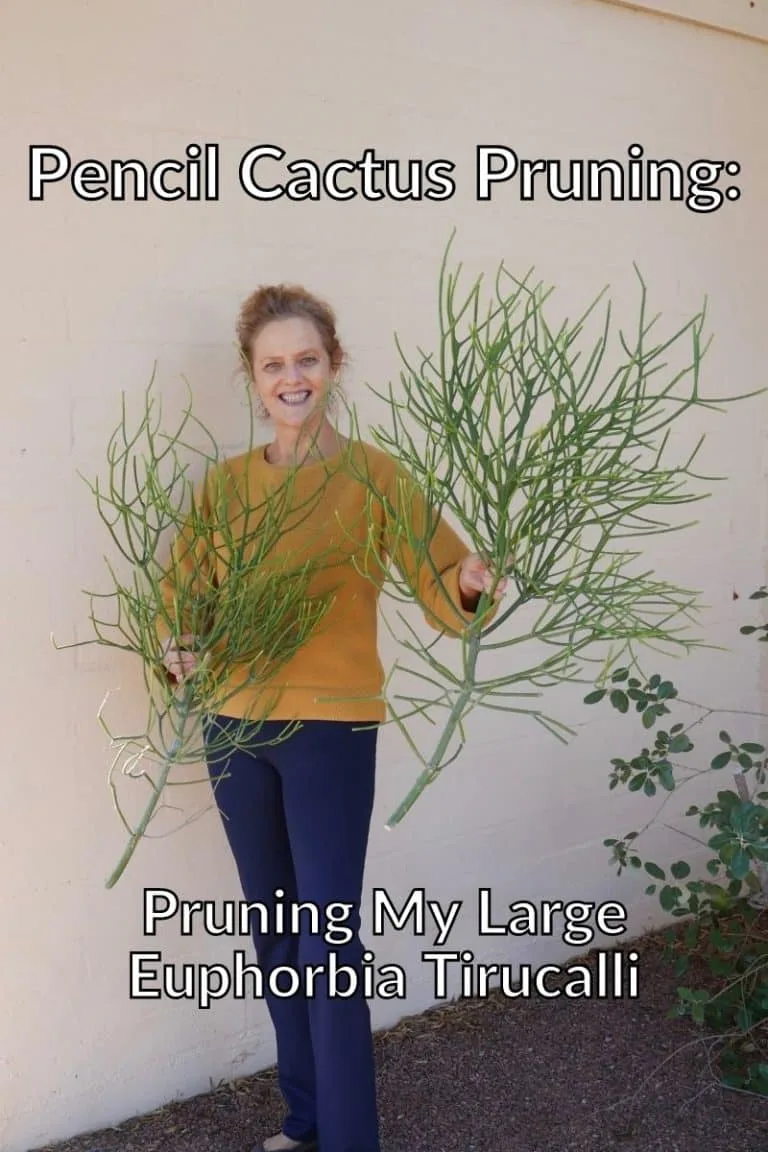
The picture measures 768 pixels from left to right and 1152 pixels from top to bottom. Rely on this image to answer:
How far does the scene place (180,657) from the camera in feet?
6.65

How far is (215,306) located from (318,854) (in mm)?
1141

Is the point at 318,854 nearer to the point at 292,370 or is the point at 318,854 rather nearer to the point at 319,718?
the point at 319,718

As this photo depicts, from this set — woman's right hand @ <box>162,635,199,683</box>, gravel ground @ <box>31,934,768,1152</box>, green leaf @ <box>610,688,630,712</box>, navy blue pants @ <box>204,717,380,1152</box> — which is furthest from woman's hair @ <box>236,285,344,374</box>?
gravel ground @ <box>31,934,768,1152</box>

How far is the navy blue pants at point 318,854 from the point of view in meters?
2.05

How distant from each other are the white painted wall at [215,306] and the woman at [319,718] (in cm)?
31

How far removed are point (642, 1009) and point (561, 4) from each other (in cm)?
255

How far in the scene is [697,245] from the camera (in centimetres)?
325

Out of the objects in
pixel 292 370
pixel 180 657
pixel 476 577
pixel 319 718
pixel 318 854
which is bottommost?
pixel 318 854

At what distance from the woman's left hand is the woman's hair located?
0.64 metres

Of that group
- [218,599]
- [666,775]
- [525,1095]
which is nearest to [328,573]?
[218,599]

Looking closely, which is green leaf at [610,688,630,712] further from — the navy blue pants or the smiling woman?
the smiling woman

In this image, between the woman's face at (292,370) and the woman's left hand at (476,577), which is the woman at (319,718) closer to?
the woman's face at (292,370)

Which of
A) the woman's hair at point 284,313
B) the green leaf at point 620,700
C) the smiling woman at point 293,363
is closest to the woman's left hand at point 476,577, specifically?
the smiling woman at point 293,363

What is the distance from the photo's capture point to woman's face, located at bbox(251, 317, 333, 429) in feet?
7.04
